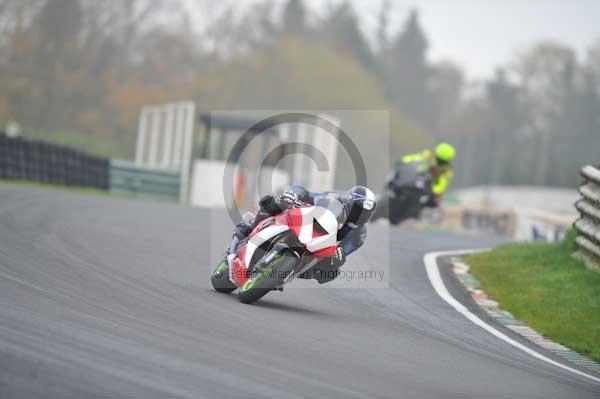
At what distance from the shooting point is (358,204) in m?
8.16

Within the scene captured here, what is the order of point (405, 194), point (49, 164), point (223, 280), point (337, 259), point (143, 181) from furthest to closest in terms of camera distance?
point (143, 181) → point (49, 164) → point (405, 194) → point (223, 280) → point (337, 259)

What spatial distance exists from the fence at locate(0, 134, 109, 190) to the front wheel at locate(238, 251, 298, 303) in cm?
1567

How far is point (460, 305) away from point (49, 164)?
639 inches

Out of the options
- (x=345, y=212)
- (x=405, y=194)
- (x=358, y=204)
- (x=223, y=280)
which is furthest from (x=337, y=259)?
(x=405, y=194)

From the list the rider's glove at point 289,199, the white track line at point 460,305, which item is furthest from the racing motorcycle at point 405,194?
the rider's glove at point 289,199

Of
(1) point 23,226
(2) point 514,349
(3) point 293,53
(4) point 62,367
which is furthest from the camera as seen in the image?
(3) point 293,53

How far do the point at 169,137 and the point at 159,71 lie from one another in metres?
34.8

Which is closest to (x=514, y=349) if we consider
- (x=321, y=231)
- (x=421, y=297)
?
(x=321, y=231)

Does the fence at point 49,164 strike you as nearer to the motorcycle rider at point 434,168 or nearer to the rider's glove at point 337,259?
the motorcycle rider at point 434,168

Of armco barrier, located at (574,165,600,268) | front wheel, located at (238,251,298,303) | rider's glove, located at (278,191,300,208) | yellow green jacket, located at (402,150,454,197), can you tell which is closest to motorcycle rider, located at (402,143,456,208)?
yellow green jacket, located at (402,150,454,197)

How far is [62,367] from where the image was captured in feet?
15.5

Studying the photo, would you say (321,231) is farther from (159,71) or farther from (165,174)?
(159,71)

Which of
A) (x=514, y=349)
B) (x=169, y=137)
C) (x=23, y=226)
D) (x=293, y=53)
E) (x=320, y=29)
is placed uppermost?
(x=320, y=29)

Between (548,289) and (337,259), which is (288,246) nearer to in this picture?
(337,259)
